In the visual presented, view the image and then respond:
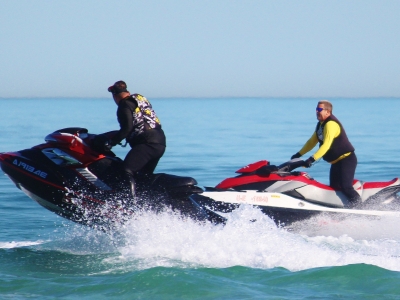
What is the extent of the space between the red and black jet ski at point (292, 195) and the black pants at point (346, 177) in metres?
0.08

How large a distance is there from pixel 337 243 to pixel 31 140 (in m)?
17.1

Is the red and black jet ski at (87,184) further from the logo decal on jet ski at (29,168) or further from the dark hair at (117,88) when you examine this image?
the dark hair at (117,88)

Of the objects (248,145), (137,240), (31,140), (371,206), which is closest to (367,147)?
(248,145)

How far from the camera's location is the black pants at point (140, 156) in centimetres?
716

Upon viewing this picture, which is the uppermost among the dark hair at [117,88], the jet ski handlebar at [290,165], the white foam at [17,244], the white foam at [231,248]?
the dark hair at [117,88]

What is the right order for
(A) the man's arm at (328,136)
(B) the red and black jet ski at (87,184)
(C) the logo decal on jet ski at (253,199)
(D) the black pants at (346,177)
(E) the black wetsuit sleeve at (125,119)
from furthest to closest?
(D) the black pants at (346,177) → (A) the man's arm at (328,136) → (C) the logo decal on jet ski at (253,199) → (B) the red and black jet ski at (87,184) → (E) the black wetsuit sleeve at (125,119)

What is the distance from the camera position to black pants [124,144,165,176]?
23.5 ft

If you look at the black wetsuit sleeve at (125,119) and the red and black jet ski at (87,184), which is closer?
the black wetsuit sleeve at (125,119)

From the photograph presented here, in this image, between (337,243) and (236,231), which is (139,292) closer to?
(236,231)

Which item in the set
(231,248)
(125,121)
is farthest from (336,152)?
(125,121)

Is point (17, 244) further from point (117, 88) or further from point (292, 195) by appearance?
point (292, 195)

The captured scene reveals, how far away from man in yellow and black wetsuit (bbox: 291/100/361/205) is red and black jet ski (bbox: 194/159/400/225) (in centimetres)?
11

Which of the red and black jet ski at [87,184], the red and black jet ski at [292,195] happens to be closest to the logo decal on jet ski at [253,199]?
the red and black jet ski at [292,195]

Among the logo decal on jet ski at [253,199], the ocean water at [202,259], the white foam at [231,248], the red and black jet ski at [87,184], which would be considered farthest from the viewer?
the logo decal on jet ski at [253,199]
